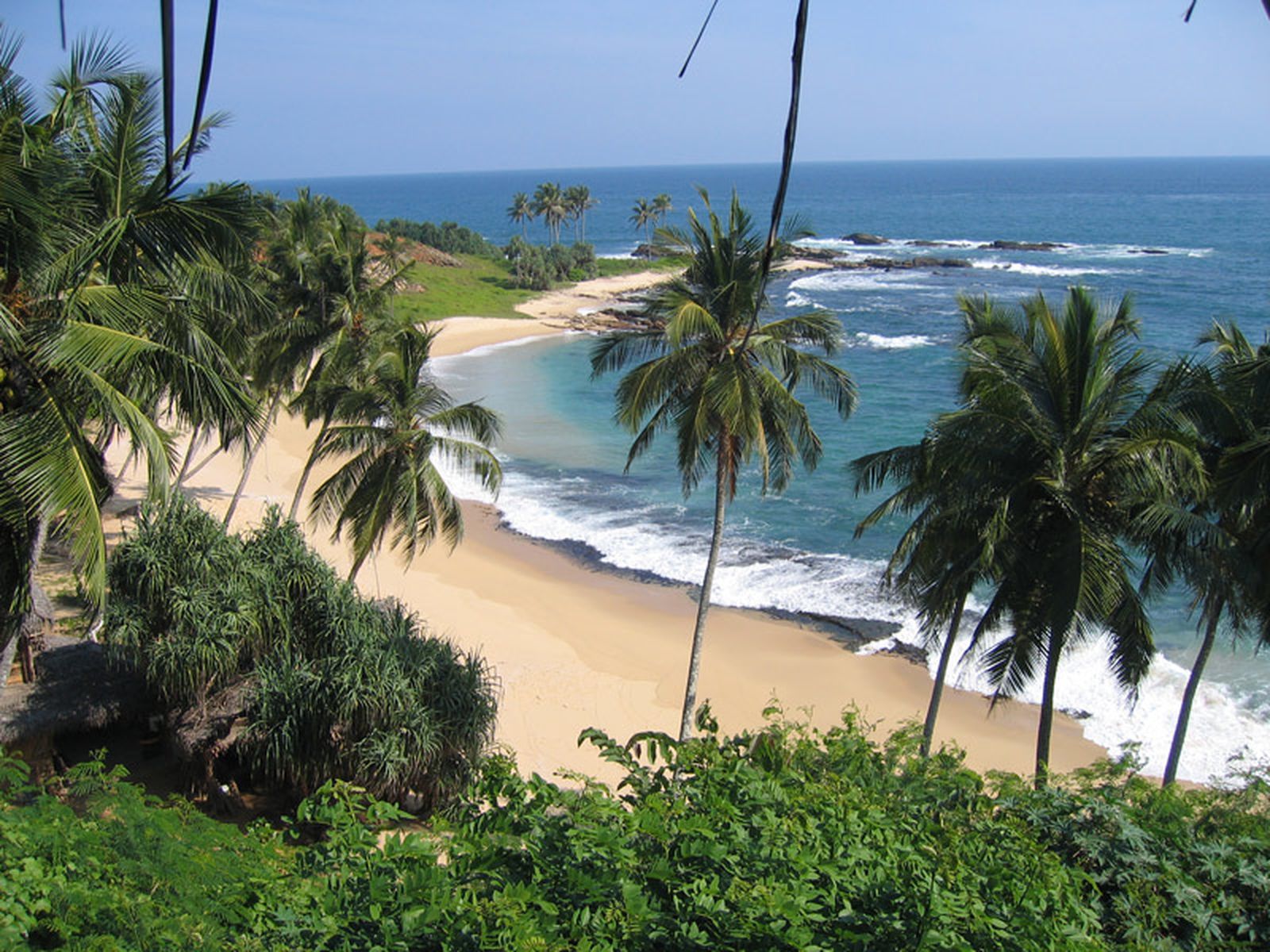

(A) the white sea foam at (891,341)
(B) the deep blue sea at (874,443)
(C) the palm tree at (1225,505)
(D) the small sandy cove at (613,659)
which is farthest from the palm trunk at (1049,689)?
(A) the white sea foam at (891,341)

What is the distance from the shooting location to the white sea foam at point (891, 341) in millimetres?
50438

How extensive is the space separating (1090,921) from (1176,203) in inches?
5994

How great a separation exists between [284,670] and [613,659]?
861cm

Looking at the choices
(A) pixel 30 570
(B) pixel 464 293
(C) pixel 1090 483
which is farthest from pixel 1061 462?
(B) pixel 464 293

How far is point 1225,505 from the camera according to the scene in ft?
35.1

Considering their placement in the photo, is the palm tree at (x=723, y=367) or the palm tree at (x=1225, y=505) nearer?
the palm tree at (x=1225, y=505)

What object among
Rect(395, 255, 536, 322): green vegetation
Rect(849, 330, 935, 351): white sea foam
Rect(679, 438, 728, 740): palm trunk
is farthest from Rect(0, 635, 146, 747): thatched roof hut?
Rect(395, 255, 536, 322): green vegetation

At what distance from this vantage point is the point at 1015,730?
1717 centimetres

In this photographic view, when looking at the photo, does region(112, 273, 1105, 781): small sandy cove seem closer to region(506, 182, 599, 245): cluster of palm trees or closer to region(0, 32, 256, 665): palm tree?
region(0, 32, 256, 665): palm tree

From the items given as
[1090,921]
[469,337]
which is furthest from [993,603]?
[469,337]

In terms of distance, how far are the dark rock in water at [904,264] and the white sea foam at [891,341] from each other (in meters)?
30.5

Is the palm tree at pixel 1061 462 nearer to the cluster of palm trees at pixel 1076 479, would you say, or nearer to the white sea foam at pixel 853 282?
the cluster of palm trees at pixel 1076 479

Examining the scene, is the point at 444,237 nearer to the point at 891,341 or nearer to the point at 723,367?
the point at 891,341

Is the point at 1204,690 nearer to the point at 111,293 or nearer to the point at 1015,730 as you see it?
the point at 1015,730
